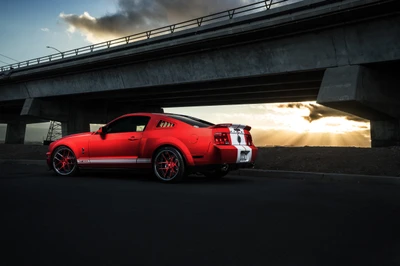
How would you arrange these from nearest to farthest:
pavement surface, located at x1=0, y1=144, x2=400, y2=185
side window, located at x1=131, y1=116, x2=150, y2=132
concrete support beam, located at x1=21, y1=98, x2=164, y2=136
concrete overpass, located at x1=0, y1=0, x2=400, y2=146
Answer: pavement surface, located at x1=0, y1=144, x2=400, y2=185
side window, located at x1=131, y1=116, x2=150, y2=132
concrete overpass, located at x1=0, y1=0, x2=400, y2=146
concrete support beam, located at x1=21, y1=98, x2=164, y2=136

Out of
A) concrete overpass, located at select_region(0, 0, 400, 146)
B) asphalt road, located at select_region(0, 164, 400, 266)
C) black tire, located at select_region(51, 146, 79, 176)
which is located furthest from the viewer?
concrete overpass, located at select_region(0, 0, 400, 146)

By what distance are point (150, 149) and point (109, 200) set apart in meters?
2.85

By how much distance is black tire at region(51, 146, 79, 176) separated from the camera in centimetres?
918

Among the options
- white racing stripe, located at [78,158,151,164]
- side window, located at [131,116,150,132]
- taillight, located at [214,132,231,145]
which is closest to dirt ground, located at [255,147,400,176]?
taillight, located at [214,132,231,145]

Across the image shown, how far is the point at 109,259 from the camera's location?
256 cm

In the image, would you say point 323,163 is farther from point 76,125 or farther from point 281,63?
point 76,125

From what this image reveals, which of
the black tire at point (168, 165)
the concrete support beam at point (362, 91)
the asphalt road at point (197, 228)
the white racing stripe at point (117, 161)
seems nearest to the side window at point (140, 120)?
the white racing stripe at point (117, 161)

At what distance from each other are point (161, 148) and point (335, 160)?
5811 mm

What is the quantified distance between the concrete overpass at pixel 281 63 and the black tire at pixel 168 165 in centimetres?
1048

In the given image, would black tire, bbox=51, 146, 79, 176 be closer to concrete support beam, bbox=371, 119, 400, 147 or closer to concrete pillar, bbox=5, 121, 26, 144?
concrete support beam, bbox=371, 119, 400, 147

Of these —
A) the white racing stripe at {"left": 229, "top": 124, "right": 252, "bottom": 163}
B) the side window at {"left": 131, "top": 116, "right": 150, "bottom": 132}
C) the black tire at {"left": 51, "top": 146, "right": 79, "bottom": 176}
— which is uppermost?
the side window at {"left": 131, "top": 116, "right": 150, "bottom": 132}

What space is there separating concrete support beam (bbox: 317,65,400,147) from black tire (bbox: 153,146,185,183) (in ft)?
34.3

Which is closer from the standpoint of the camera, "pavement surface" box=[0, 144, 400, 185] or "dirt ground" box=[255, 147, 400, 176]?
"pavement surface" box=[0, 144, 400, 185]

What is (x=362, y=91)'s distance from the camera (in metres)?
15.3
